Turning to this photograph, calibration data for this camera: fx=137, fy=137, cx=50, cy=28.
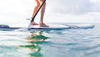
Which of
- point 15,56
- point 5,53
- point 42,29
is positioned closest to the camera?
point 15,56

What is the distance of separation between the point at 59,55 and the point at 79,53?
0.32m

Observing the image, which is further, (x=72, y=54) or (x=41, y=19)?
(x=41, y=19)

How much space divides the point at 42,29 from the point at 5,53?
2568mm

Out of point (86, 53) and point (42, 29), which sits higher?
point (42, 29)

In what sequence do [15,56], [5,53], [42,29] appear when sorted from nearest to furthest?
[15,56]
[5,53]
[42,29]

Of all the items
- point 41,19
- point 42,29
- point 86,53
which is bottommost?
point 86,53

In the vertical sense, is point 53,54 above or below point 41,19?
below

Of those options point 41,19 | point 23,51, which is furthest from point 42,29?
point 23,51

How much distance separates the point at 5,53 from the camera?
76.7 inches

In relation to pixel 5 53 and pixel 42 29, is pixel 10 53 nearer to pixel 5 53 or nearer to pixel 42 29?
pixel 5 53

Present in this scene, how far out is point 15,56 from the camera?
183 cm

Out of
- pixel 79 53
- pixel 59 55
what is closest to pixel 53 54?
pixel 59 55

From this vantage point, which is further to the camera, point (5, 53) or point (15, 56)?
point (5, 53)

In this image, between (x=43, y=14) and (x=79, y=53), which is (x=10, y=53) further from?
(x=43, y=14)
